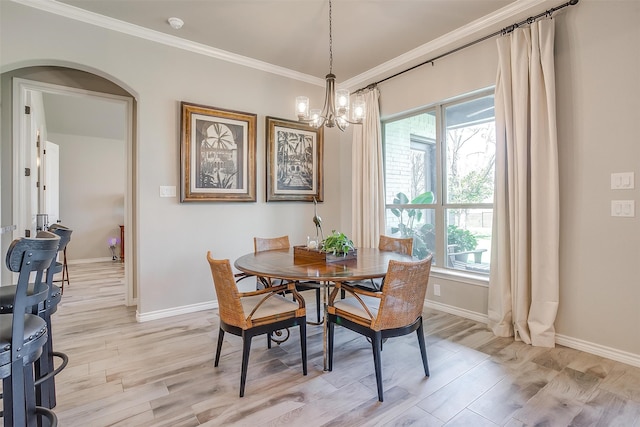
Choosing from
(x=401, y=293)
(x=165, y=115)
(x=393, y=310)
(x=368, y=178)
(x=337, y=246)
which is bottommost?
(x=393, y=310)

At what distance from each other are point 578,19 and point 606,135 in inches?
35.3

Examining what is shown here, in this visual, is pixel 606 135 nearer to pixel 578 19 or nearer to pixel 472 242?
pixel 578 19

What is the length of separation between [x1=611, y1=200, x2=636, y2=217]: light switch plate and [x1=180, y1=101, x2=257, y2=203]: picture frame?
10.4 ft

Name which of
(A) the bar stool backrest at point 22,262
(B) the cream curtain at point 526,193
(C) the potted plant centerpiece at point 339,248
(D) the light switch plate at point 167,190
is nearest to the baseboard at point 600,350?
(B) the cream curtain at point 526,193

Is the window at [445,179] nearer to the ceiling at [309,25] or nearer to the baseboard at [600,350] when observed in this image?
the ceiling at [309,25]

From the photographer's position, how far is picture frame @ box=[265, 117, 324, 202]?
3854 mm

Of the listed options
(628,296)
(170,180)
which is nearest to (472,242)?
(628,296)

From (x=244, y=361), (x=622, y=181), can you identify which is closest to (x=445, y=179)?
(x=622, y=181)

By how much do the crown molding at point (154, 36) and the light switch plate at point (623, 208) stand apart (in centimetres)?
334

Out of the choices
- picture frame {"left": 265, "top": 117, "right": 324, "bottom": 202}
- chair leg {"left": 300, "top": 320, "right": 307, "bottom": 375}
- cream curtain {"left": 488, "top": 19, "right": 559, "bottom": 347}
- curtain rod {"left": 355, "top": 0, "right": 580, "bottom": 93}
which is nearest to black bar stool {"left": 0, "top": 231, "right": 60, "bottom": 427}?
chair leg {"left": 300, "top": 320, "right": 307, "bottom": 375}

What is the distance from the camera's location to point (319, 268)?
2.07 m

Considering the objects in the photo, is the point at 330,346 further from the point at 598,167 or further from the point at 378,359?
the point at 598,167

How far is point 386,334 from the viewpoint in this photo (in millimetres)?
1875

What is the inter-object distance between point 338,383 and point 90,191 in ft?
21.6
